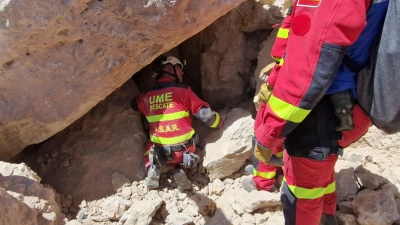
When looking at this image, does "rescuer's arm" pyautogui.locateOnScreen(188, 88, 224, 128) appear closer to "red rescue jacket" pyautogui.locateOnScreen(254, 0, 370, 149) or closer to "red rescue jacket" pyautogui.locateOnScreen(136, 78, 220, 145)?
"red rescue jacket" pyautogui.locateOnScreen(136, 78, 220, 145)

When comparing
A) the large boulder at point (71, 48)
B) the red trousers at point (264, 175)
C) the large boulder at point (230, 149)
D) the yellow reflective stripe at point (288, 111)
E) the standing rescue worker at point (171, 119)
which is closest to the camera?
the yellow reflective stripe at point (288, 111)

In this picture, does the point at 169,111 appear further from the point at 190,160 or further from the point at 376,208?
the point at 376,208

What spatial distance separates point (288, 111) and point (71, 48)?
165 cm

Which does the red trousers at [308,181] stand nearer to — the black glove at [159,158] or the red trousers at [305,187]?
the red trousers at [305,187]

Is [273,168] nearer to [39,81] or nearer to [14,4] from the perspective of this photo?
[39,81]

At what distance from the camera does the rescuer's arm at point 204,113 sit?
3678mm

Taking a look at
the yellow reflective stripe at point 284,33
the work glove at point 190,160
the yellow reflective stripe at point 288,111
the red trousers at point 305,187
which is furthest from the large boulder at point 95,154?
the yellow reflective stripe at point 288,111

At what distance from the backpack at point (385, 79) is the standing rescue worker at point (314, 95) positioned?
0.06 m

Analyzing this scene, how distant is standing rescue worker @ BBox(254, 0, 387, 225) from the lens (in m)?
1.83

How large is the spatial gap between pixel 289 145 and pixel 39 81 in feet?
6.13

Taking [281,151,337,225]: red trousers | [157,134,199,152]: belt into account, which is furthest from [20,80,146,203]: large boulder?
[281,151,337,225]: red trousers

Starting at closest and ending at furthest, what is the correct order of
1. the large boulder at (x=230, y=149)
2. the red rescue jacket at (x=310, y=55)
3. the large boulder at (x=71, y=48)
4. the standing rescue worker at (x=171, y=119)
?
the red rescue jacket at (x=310, y=55)
the large boulder at (x=71, y=48)
the large boulder at (x=230, y=149)
the standing rescue worker at (x=171, y=119)

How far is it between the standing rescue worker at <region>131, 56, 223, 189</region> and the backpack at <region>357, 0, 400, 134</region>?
1.76 meters

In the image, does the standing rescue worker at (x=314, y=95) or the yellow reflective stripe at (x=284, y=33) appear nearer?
the standing rescue worker at (x=314, y=95)
